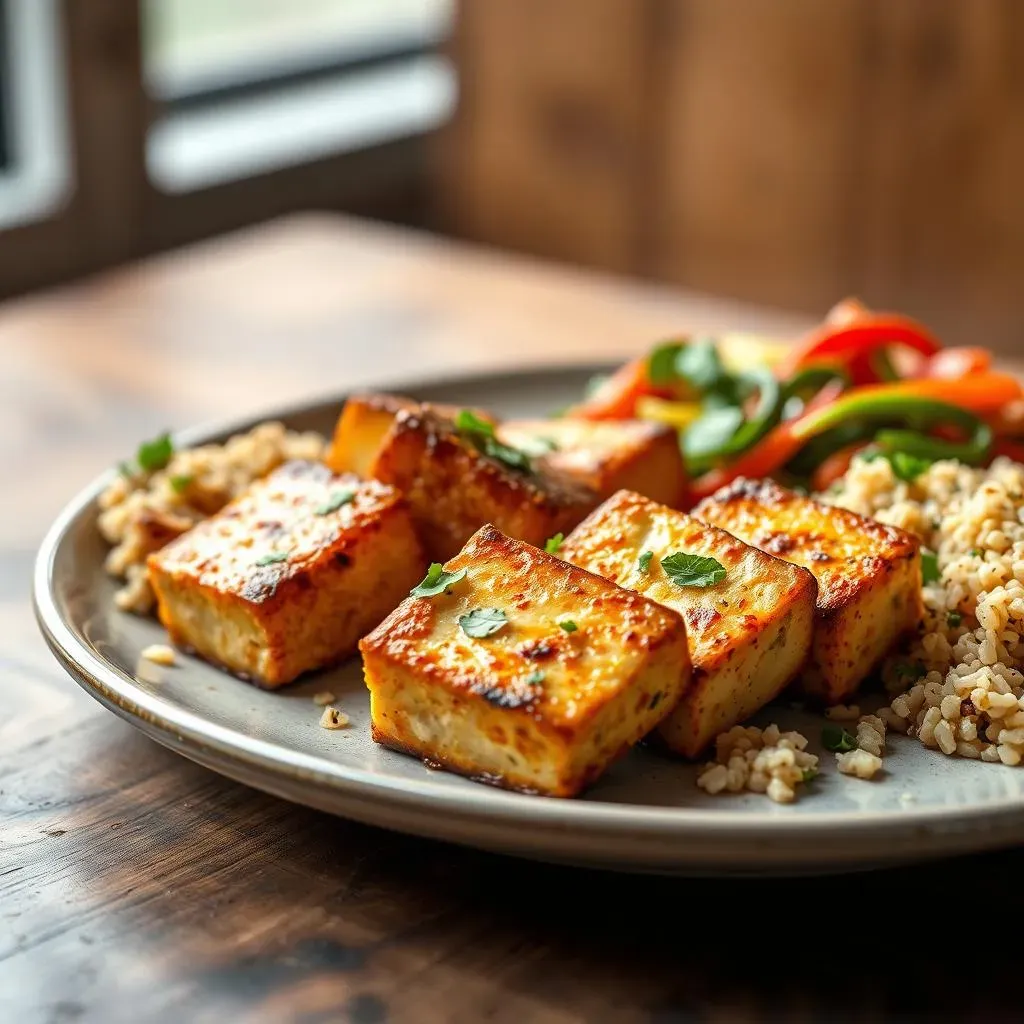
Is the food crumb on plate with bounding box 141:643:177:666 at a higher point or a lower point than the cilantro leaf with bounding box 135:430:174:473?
lower

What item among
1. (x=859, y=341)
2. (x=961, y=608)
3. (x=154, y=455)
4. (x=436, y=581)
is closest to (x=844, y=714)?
(x=961, y=608)

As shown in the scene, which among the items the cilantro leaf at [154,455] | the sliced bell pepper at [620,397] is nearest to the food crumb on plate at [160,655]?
the cilantro leaf at [154,455]

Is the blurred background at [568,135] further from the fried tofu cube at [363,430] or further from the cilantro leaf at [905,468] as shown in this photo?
the cilantro leaf at [905,468]

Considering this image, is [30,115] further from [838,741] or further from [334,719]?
[838,741]

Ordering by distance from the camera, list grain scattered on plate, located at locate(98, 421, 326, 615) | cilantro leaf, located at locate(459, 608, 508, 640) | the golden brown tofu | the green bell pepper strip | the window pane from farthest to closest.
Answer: the window pane
the green bell pepper strip
grain scattered on plate, located at locate(98, 421, 326, 615)
the golden brown tofu
cilantro leaf, located at locate(459, 608, 508, 640)

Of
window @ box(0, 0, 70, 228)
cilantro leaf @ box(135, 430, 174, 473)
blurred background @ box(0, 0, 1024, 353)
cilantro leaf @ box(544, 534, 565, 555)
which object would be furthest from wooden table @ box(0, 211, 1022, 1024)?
blurred background @ box(0, 0, 1024, 353)

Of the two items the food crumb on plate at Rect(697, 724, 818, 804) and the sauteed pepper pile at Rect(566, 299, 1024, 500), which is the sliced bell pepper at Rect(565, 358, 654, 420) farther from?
the food crumb on plate at Rect(697, 724, 818, 804)

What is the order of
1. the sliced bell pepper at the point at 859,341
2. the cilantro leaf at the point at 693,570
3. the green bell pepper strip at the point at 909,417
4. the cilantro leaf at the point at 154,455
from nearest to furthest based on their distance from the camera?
the cilantro leaf at the point at 693,570, the cilantro leaf at the point at 154,455, the green bell pepper strip at the point at 909,417, the sliced bell pepper at the point at 859,341
